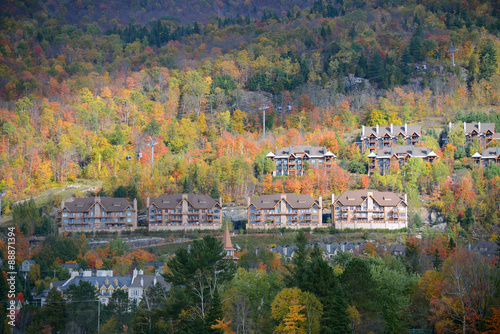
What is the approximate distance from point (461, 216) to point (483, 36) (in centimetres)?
8182

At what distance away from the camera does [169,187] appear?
116250 mm

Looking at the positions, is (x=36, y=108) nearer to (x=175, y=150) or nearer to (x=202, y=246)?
(x=175, y=150)

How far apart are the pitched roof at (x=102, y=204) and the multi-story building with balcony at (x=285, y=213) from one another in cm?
1859

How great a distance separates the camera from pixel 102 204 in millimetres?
107312

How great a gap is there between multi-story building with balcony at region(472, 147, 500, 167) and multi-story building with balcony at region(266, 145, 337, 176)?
23.0 metres

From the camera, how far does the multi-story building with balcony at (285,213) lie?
346 ft

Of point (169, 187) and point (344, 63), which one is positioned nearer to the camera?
point (169, 187)

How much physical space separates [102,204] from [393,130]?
54308mm

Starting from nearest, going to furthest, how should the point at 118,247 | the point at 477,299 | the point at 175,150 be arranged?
the point at 477,299 → the point at 118,247 → the point at 175,150

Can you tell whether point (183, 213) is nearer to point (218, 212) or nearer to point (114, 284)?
point (218, 212)

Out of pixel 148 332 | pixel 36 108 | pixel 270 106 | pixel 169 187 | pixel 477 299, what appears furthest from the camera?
pixel 270 106

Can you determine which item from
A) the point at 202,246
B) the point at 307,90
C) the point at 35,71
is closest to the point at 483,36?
the point at 307,90

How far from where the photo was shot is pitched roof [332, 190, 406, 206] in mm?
104938

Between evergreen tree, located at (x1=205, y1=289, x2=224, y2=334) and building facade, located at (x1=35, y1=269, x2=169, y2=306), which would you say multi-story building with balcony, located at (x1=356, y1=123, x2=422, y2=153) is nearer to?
building facade, located at (x1=35, y1=269, x2=169, y2=306)
